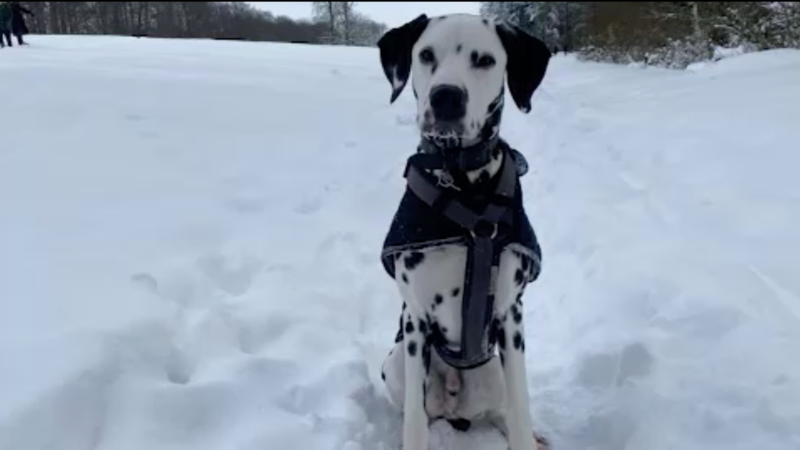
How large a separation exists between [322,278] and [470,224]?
2.31 metres

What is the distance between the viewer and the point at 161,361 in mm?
3576

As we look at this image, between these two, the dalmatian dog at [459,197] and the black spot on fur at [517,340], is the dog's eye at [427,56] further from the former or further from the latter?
the black spot on fur at [517,340]

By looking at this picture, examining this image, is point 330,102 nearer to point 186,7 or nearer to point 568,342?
point 568,342

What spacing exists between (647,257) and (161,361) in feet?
10.1

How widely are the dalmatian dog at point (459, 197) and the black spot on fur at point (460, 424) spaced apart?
18 centimetres

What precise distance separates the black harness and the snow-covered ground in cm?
79

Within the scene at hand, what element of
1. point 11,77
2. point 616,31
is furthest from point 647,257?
point 616,31

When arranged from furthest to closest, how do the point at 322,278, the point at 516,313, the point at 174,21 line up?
the point at 174,21, the point at 322,278, the point at 516,313

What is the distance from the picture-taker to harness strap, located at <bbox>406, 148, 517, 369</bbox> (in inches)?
117

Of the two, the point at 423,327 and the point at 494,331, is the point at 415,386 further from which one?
the point at 494,331

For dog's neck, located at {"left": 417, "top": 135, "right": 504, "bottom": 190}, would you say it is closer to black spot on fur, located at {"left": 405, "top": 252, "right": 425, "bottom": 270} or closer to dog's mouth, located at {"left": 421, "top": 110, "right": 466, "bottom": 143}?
dog's mouth, located at {"left": 421, "top": 110, "right": 466, "bottom": 143}

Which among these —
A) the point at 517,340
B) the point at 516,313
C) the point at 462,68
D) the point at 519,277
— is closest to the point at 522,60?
the point at 462,68

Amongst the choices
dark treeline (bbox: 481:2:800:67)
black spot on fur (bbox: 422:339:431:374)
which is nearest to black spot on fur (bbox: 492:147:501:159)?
black spot on fur (bbox: 422:339:431:374)

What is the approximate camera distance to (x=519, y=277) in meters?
3.12
